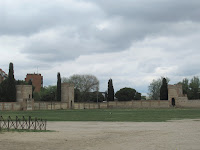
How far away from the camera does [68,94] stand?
68250mm

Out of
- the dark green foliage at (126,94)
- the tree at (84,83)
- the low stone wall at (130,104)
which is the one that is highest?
the tree at (84,83)

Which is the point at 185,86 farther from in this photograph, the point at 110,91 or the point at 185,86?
the point at 110,91

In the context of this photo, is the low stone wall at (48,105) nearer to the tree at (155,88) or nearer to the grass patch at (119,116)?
the grass patch at (119,116)

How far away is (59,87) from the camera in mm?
68875

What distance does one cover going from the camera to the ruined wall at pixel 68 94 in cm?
6812

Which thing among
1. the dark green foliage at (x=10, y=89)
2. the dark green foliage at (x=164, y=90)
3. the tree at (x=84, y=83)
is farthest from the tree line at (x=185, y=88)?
the dark green foliage at (x=10, y=89)

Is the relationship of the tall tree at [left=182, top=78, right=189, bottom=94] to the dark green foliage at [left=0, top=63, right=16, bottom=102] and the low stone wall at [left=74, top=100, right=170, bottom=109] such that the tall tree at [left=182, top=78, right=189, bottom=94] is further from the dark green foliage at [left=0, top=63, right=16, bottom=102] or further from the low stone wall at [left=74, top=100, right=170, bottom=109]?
the dark green foliage at [left=0, top=63, right=16, bottom=102]

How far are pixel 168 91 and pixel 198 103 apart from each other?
315 inches

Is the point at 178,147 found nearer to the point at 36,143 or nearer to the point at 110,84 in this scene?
the point at 36,143

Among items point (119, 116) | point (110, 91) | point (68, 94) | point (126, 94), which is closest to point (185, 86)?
point (126, 94)

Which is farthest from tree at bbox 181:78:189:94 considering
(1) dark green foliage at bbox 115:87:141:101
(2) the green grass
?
(2) the green grass

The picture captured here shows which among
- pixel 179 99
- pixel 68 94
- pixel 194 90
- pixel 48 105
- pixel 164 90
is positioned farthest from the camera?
pixel 194 90

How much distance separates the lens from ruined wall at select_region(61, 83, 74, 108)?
Answer: 68.1 m

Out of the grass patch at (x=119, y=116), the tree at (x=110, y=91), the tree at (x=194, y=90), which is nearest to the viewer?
the grass patch at (x=119, y=116)
